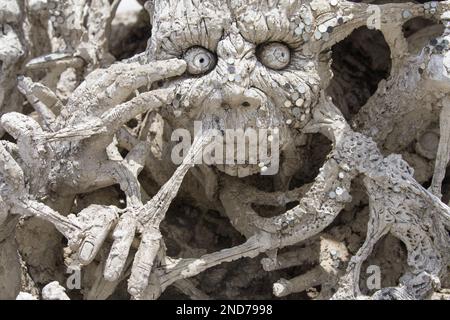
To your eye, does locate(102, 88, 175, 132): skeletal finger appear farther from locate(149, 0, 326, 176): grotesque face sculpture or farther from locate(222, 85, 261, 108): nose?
locate(222, 85, 261, 108): nose

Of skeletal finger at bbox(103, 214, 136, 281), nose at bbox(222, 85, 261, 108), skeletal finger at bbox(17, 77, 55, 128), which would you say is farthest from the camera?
skeletal finger at bbox(17, 77, 55, 128)

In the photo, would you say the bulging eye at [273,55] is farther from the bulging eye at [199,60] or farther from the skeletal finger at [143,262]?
the skeletal finger at [143,262]

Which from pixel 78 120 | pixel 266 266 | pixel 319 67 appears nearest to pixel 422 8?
pixel 319 67

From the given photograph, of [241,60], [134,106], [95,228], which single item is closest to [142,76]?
[134,106]

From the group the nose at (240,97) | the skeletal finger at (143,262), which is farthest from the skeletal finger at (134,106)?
the skeletal finger at (143,262)

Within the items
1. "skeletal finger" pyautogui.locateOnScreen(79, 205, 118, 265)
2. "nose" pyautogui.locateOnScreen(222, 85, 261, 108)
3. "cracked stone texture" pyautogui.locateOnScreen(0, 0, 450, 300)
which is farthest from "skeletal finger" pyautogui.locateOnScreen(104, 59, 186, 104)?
"skeletal finger" pyautogui.locateOnScreen(79, 205, 118, 265)
